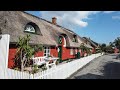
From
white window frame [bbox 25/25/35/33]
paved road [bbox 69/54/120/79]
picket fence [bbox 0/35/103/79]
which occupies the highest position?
white window frame [bbox 25/25/35/33]

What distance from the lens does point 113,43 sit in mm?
87875

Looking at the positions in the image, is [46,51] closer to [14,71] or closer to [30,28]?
[30,28]

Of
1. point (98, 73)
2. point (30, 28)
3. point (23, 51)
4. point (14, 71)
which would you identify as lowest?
point (98, 73)

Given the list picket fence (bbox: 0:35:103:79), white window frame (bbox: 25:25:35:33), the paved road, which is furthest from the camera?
white window frame (bbox: 25:25:35:33)

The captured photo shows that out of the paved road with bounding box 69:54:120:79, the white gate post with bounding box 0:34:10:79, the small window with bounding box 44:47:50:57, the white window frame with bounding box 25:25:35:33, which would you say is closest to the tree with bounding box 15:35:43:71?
the white gate post with bounding box 0:34:10:79

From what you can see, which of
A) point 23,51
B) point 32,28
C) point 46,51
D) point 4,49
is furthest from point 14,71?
point 46,51

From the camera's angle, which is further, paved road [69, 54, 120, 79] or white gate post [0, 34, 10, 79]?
paved road [69, 54, 120, 79]

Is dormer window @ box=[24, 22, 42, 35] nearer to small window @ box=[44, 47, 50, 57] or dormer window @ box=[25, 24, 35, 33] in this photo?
dormer window @ box=[25, 24, 35, 33]

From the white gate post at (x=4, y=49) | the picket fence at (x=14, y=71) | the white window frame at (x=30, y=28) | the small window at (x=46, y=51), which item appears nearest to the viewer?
the picket fence at (x=14, y=71)

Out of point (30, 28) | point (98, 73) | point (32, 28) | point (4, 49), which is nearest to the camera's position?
point (4, 49)

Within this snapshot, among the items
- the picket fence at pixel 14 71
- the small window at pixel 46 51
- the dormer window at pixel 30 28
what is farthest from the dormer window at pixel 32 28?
the picket fence at pixel 14 71

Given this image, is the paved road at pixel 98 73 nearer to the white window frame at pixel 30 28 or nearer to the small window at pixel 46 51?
the small window at pixel 46 51
